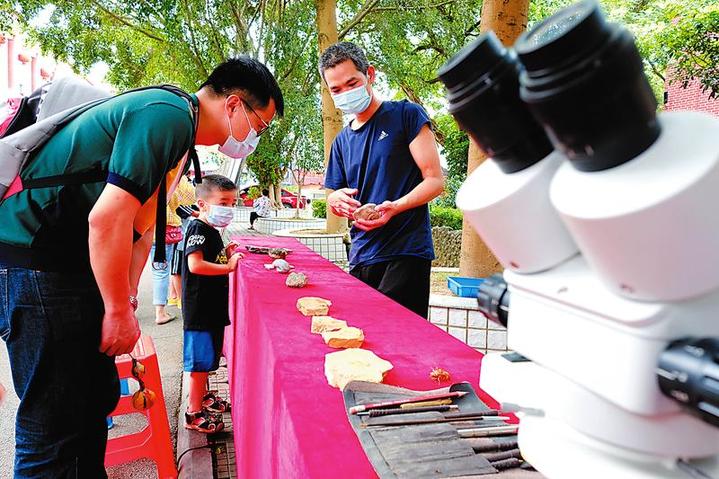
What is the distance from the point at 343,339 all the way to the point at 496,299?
981 millimetres

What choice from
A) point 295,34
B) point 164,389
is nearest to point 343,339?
point 164,389

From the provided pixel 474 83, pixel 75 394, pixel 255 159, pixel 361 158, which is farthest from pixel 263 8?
pixel 474 83

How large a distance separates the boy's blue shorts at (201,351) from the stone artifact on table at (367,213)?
1254 mm

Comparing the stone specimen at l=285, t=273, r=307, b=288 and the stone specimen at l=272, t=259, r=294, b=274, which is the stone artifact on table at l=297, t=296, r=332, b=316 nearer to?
the stone specimen at l=285, t=273, r=307, b=288

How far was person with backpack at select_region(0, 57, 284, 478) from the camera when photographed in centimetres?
A: 163

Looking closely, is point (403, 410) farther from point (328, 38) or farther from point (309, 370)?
point (328, 38)

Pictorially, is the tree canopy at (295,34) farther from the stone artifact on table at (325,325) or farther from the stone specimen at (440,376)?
the stone specimen at (440,376)

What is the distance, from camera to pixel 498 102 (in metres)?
0.63

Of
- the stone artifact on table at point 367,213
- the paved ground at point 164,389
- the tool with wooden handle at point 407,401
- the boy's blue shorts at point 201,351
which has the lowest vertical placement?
the paved ground at point 164,389

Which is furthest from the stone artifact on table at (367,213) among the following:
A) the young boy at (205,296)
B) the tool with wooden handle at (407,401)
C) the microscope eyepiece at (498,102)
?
the microscope eyepiece at (498,102)

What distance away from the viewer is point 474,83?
2.10 feet

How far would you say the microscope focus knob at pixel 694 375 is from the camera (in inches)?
19.5

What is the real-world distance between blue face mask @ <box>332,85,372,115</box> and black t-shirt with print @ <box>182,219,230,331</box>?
45.4 inches

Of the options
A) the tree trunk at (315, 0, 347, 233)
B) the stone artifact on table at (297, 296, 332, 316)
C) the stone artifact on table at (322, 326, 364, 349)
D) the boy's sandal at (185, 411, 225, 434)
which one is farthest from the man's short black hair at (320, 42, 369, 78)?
the tree trunk at (315, 0, 347, 233)
